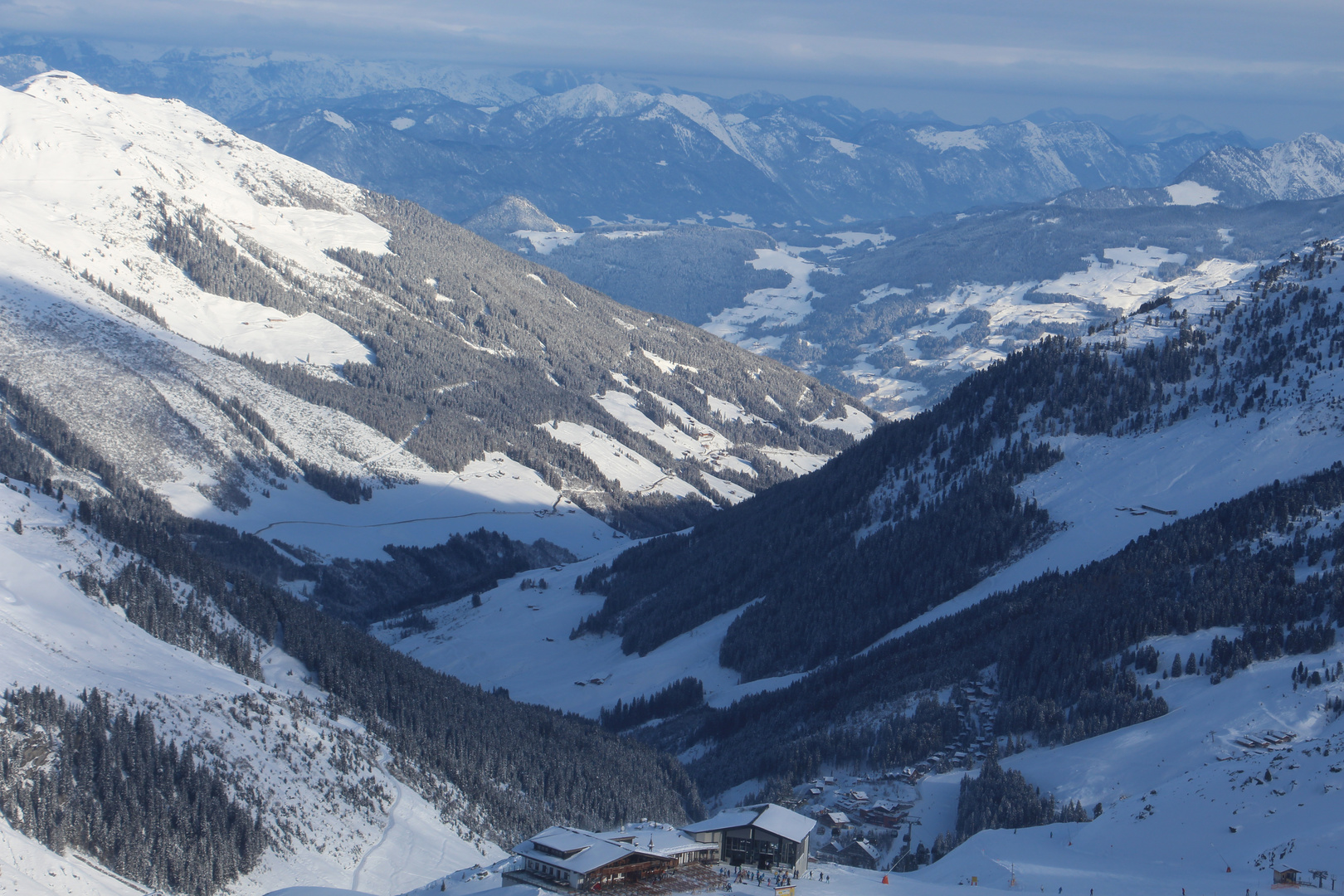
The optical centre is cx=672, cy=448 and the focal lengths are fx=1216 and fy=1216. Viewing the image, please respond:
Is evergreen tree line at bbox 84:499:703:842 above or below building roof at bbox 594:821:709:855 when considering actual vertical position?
below

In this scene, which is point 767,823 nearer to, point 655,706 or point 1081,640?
point 1081,640

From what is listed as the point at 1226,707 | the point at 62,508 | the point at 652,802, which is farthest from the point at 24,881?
the point at 1226,707

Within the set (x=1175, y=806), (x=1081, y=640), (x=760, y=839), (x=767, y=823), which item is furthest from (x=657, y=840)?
(x=1081, y=640)

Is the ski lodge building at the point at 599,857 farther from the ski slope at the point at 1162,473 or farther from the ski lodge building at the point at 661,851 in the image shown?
the ski slope at the point at 1162,473

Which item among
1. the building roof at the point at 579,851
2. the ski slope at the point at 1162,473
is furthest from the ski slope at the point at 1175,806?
the ski slope at the point at 1162,473

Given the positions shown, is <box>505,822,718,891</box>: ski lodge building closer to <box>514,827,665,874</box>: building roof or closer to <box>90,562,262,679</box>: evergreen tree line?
<box>514,827,665,874</box>: building roof

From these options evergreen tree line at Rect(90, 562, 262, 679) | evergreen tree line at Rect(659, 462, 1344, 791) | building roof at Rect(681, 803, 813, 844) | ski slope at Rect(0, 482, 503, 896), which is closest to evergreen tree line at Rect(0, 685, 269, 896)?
ski slope at Rect(0, 482, 503, 896)

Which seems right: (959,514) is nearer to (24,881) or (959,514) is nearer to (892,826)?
(892,826)
